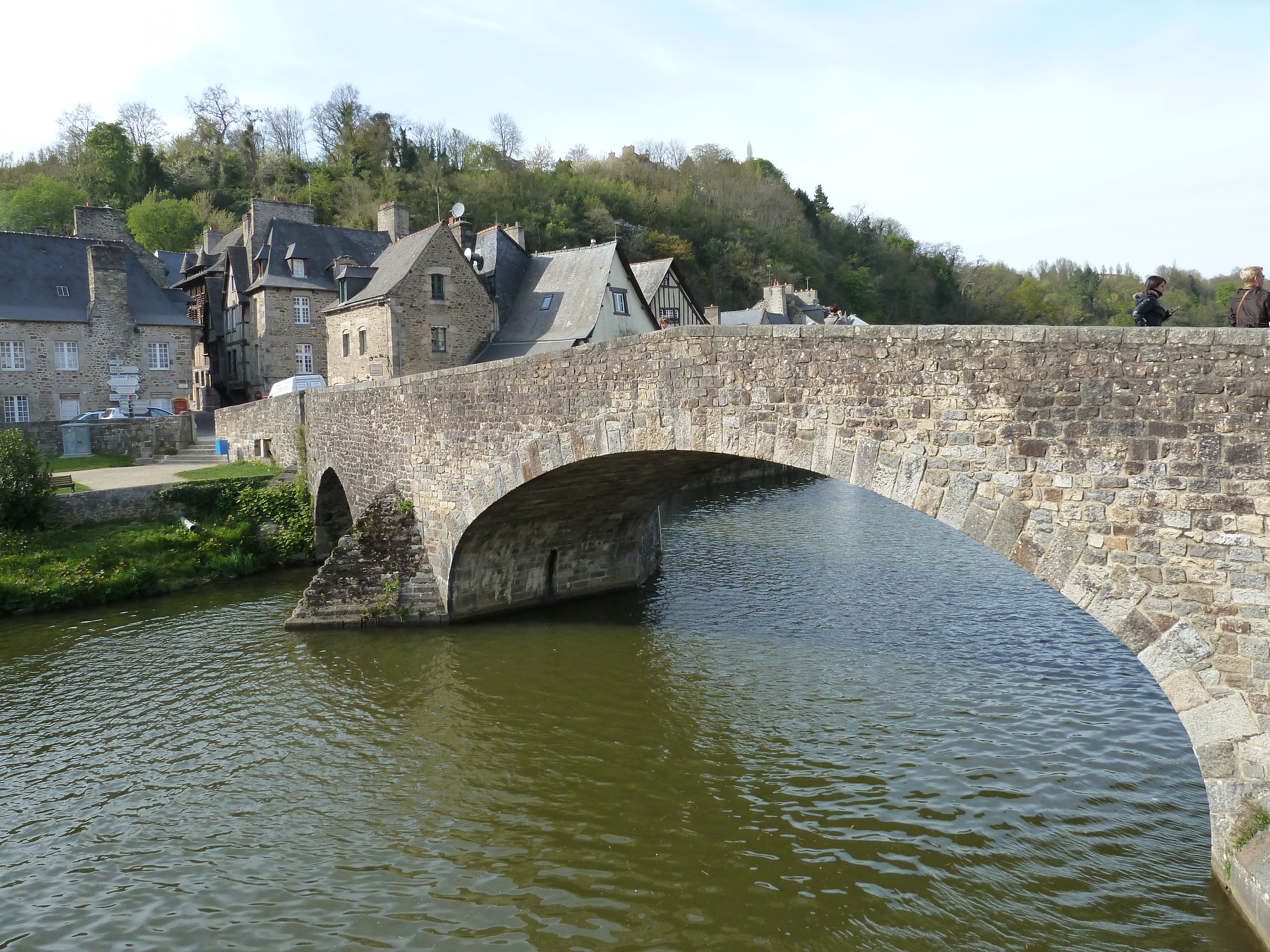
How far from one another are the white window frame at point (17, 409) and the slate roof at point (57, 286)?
8.27ft

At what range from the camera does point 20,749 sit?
31.1 feet

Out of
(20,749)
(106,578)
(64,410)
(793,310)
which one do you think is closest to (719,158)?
(793,310)

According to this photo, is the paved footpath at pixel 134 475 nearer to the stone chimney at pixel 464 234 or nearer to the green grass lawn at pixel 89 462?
the green grass lawn at pixel 89 462

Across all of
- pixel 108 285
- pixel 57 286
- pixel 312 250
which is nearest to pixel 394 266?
pixel 312 250

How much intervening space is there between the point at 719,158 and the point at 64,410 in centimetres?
5558

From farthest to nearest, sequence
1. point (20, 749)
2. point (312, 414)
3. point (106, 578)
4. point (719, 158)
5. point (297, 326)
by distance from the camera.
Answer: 1. point (719, 158)
2. point (297, 326)
3. point (312, 414)
4. point (106, 578)
5. point (20, 749)

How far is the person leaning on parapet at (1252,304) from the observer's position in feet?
20.9

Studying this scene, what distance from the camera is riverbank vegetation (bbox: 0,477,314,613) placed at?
14.9 meters

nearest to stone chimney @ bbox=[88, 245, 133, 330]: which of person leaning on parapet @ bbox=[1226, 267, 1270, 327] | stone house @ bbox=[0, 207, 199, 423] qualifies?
stone house @ bbox=[0, 207, 199, 423]

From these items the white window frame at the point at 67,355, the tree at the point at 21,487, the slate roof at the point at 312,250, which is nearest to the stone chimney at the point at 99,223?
the slate roof at the point at 312,250

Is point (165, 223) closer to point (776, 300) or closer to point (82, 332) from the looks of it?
point (82, 332)

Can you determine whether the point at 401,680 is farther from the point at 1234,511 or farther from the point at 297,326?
the point at 297,326

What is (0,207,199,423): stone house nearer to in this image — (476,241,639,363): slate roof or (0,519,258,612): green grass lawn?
(476,241,639,363): slate roof

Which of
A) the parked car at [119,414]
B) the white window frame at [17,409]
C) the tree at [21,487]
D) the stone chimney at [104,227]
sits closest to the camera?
the tree at [21,487]
